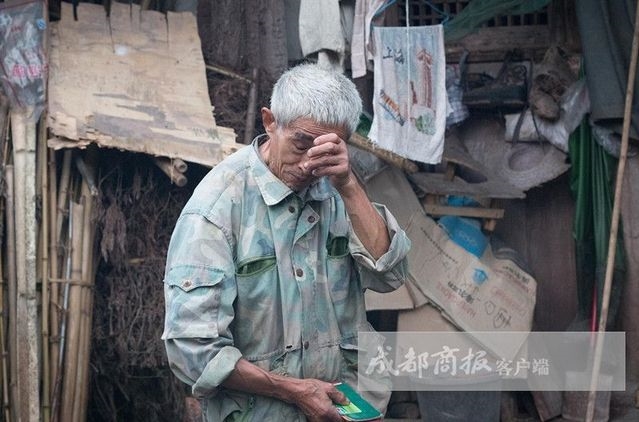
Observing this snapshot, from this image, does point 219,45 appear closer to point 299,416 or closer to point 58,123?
point 58,123

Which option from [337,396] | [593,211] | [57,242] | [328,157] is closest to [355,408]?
[337,396]

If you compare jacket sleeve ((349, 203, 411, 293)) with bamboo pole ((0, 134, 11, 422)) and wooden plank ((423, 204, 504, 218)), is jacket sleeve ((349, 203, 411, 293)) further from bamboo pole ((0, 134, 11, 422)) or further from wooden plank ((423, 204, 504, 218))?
wooden plank ((423, 204, 504, 218))

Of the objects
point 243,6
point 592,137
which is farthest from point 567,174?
point 243,6

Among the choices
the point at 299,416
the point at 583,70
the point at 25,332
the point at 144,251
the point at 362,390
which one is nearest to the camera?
the point at 299,416

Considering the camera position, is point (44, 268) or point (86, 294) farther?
point (86, 294)

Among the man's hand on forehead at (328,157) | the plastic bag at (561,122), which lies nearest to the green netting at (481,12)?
the plastic bag at (561,122)

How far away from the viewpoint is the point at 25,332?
19.7ft

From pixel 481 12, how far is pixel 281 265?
3789 millimetres

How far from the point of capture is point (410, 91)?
21.9ft

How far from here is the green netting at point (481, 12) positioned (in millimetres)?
6699

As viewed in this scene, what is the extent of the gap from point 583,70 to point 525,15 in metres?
0.64

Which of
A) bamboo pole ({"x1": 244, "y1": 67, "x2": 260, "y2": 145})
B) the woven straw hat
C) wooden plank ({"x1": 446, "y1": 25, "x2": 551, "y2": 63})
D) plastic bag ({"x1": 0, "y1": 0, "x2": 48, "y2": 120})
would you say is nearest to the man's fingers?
plastic bag ({"x1": 0, "y1": 0, "x2": 48, "y2": 120})

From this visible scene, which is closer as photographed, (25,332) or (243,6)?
(25,332)

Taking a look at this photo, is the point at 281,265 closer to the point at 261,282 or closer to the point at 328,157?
the point at 261,282
